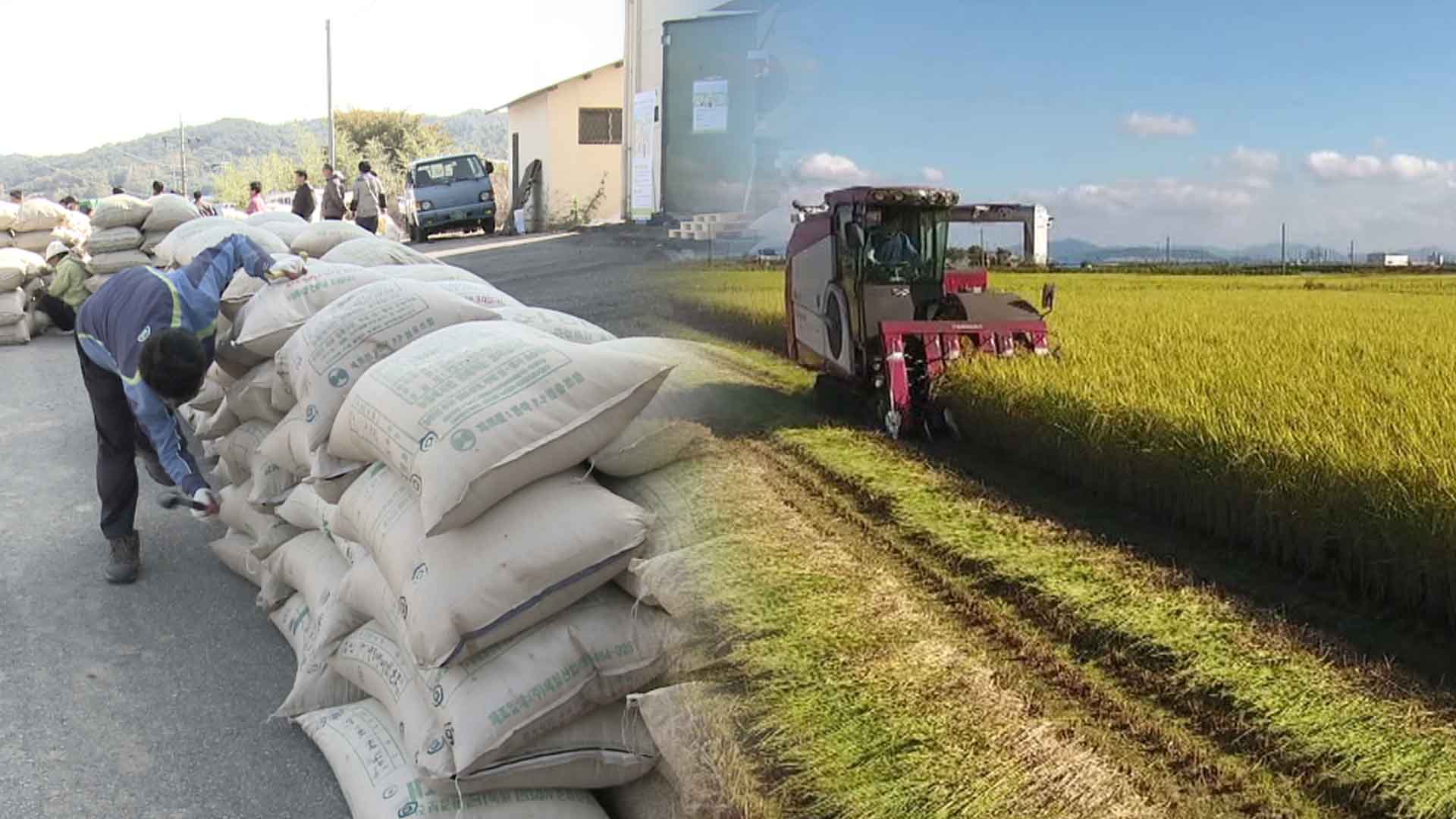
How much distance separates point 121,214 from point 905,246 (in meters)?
8.28

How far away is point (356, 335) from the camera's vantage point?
3.47 metres

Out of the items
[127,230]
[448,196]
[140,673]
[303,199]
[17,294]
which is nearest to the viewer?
[140,673]

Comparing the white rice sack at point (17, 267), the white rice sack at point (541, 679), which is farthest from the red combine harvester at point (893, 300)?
the white rice sack at point (17, 267)

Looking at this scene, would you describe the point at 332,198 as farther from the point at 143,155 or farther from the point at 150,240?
the point at 143,155

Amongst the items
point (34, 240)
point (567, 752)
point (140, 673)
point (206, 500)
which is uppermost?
point (34, 240)

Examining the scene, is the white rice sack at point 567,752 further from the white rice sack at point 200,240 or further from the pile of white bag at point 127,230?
the pile of white bag at point 127,230

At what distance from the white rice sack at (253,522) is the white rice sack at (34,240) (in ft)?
28.7

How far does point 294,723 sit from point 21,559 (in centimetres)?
208

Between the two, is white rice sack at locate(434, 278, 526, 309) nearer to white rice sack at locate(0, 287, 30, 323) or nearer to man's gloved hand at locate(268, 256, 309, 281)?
man's gloved hand at locate(268, 256, 309, 281)

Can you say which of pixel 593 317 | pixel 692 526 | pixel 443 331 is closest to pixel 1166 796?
pixel 692 526

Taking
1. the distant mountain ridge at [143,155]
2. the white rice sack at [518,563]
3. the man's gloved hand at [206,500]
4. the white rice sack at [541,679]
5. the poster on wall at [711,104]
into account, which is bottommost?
the white rice sack at [541,679]

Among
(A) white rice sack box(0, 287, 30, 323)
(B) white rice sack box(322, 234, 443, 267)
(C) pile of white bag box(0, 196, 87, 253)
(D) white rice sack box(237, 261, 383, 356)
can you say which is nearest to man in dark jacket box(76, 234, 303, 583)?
(D) white rice sack box(237, 261, 383, 356)

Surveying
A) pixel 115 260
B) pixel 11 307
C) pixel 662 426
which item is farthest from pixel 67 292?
pixel 662 426

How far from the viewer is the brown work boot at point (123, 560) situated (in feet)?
15.0
